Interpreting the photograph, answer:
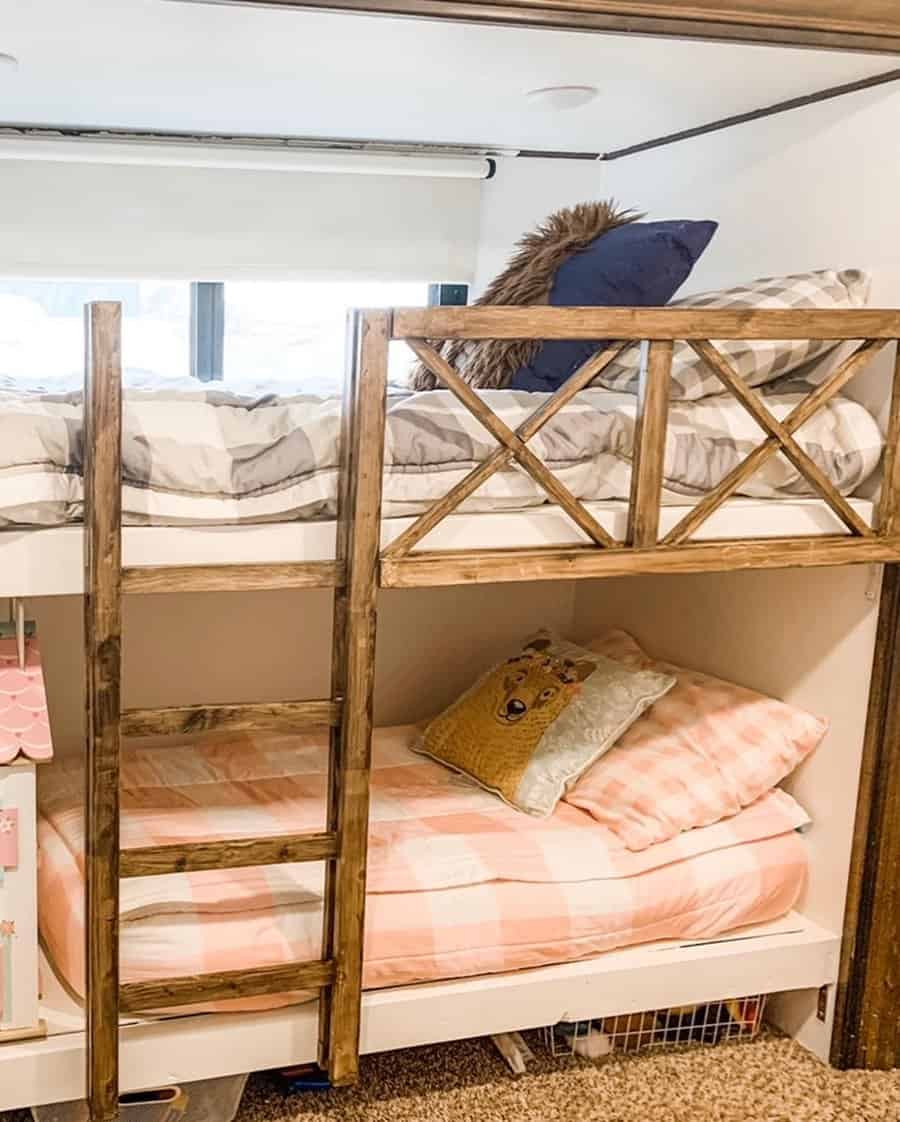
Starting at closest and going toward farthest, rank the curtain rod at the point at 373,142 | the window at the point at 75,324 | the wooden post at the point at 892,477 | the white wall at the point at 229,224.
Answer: the wooden post at the point at 892,477
the curtain rod at the point at 373,142
the white wall at the point at 229,224
the window at the point at 75,324

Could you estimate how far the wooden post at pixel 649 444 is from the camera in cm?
209

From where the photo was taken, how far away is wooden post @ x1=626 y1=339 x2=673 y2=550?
209cm

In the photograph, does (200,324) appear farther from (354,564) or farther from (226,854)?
(226,854)

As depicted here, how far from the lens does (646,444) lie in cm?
211

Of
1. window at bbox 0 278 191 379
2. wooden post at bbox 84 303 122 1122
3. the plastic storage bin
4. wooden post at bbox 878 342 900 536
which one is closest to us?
wooden post at bbox 84 303 122 1122

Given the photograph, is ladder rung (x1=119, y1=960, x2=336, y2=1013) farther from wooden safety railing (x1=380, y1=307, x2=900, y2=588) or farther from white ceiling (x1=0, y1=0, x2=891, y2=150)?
white ceiling (x1=0, y1=0, x2=891, y2=150)

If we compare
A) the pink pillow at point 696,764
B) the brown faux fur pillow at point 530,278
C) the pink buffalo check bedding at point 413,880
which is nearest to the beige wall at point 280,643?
the pink buffalo check bedding at point 413,880

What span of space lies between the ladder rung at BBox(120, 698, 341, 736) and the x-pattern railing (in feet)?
0.87

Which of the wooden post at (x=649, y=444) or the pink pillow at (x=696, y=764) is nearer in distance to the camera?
the wooden post at (x=649, y=444)

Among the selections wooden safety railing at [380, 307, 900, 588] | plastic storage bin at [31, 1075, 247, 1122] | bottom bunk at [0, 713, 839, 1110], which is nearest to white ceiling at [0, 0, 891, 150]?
wooden safety railing at [380, 307, 900, 588]

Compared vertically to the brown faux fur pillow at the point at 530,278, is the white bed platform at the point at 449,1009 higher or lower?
lower

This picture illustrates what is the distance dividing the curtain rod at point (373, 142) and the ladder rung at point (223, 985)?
6.30ft

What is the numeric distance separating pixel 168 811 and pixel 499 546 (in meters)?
0.87

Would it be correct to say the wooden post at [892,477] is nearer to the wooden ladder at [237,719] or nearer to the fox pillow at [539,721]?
the fox pillow at [539,721]
